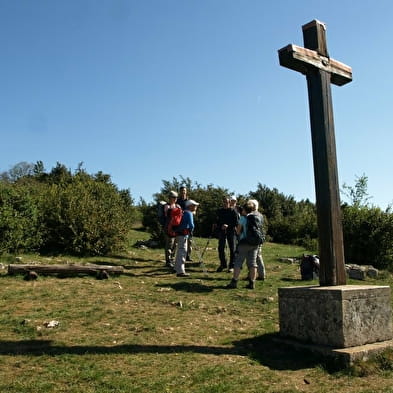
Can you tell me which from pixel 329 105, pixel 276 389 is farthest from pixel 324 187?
pixel 276 389

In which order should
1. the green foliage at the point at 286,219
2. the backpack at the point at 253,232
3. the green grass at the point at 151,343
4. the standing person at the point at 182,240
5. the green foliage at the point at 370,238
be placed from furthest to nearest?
the green foliage at the point at 286,219 → the green foliage at the point at 370,238 → the standing person at the point at 182,240 → the backpack at the point at 253,232 → the green grass at the point at 151,343

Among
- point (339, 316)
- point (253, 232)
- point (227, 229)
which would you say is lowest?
point (339, 316)

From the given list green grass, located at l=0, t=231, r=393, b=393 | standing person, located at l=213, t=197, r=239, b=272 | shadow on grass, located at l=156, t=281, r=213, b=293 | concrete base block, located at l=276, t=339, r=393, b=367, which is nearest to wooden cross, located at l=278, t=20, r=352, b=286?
concrete base block, located at l=276, t=339, r=393, b=367

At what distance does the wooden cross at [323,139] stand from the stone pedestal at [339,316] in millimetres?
398

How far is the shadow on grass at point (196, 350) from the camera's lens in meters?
4.99

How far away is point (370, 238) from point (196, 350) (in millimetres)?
10617

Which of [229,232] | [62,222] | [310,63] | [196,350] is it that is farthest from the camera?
[62,222]

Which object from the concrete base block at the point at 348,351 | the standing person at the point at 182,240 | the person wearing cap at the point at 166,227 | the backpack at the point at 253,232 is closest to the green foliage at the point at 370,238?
the person wearing cap at the point at 166,227

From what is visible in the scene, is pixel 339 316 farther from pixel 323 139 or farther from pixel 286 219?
pixel 286 219

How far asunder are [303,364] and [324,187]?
86.7 inches

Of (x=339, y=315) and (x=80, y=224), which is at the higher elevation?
(x=80, y=224)

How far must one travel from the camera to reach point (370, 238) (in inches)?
563

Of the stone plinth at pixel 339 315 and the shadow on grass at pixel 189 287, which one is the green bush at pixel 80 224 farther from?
the stone plinth at pixel 339 315

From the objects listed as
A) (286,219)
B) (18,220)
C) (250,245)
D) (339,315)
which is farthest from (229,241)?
(286,219)
